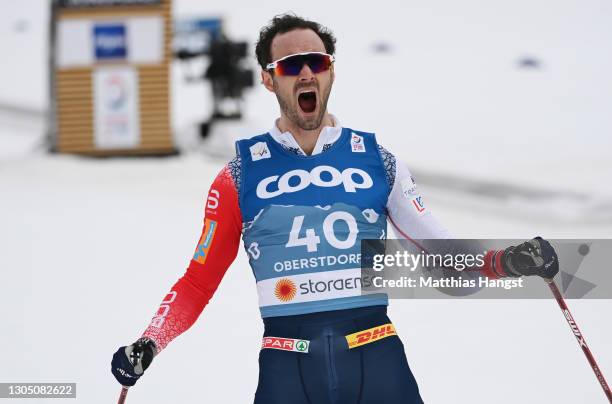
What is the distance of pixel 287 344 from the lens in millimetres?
3516

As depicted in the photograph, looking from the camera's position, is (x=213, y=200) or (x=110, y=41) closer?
(x=213, y=200)

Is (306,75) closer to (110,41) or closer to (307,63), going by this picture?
(307,63)


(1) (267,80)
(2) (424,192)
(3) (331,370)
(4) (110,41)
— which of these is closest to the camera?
(3) (331,370)

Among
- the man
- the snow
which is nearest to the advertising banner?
the snow

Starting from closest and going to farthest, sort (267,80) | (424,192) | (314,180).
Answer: (314,180), (267,80), (424,192)

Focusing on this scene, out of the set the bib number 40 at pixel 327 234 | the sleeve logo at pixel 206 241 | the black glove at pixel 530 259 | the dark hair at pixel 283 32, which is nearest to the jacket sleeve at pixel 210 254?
the sleeve logo at pixel 206 241

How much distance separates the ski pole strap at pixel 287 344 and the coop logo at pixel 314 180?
1.54ft

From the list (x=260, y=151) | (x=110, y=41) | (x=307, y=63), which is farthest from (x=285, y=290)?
(x=110, y=41)

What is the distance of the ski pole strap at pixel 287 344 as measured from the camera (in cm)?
349

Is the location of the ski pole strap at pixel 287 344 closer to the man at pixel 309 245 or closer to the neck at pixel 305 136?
the man at pixel 309 245

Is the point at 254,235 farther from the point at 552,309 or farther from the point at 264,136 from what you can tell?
the point at 552,309

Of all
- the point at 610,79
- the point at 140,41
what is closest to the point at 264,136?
the point at 140,41

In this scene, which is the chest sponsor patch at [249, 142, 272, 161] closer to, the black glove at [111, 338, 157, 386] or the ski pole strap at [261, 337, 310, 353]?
the ski pole strap at [261, 337, 310, 353]

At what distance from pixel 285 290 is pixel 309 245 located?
16cm
